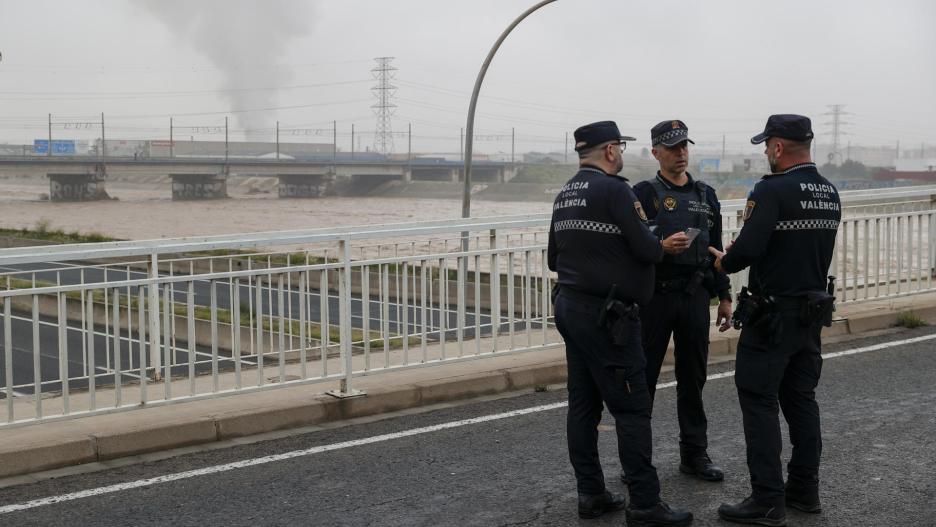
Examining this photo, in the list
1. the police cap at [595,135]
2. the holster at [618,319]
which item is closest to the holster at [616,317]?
the holster at [618,319]

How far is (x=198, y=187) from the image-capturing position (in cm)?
10394

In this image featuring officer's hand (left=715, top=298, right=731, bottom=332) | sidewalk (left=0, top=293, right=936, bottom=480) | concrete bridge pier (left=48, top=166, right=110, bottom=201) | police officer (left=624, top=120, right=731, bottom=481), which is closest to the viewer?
police officer (left=624, top=120, right=731, bottom=481)

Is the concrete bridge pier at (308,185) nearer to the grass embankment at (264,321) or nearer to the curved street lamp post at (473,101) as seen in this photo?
the curved street lamp post at (473,101)

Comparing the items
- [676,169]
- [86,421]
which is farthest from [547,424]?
[86,421]

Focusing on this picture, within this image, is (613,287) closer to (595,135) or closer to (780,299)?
(595,135)

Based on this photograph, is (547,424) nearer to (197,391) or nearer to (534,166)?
(197,391)

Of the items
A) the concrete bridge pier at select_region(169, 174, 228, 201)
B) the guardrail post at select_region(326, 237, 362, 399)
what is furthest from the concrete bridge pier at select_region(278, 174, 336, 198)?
the guardrail post at select_region(326, 237, 362, 399)

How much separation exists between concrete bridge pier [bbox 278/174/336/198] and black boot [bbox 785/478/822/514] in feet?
326

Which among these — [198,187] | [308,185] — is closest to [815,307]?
[198,187]

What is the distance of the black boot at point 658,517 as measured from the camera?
16.2ft

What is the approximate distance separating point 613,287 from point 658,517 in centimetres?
106

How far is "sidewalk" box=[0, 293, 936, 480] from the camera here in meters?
6.27

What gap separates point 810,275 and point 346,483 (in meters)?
2.60

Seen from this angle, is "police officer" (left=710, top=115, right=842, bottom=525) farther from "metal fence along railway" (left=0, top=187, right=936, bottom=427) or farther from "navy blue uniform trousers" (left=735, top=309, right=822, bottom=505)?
"metal fence along railway" (left=0, top=187, right=936, bottom=427)
